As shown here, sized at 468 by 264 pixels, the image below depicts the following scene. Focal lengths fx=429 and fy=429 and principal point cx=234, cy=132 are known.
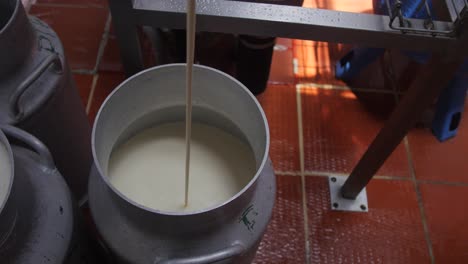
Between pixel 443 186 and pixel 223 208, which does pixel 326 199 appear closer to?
pixel 443 186

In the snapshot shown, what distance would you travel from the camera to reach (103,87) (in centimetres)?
154

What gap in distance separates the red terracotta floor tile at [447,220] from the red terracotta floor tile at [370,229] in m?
0.04

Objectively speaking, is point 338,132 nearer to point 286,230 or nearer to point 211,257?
point 286,230

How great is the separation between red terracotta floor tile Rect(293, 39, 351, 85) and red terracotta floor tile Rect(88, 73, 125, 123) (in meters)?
0.67

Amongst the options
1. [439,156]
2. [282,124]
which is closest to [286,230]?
[282,124]

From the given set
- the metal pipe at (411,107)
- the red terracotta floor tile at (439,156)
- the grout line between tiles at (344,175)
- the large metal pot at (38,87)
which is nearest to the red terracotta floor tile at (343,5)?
the red terracotta floor tile at (439,156)

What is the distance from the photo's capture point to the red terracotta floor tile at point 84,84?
1522 mm

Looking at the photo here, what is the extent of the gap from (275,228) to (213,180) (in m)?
0.50

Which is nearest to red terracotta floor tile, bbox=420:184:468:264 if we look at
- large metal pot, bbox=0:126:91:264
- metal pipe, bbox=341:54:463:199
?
metal pipe, bbox=341:54:463:199

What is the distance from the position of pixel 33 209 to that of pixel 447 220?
3.93ft

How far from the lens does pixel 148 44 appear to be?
5.10ft

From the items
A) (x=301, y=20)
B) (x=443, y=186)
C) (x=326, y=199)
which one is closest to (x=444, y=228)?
(x=443, y=186)

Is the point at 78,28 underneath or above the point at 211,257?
underneath

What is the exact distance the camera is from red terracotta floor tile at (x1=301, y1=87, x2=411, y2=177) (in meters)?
1.43
